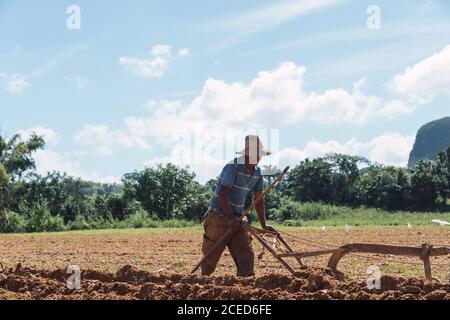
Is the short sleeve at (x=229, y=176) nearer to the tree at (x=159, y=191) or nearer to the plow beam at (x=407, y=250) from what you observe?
the plow beam at (x=407, y=250)

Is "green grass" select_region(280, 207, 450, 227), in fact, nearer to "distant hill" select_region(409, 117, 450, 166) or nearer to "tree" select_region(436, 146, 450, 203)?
"tree" select_region(436, 146, 450, 203)

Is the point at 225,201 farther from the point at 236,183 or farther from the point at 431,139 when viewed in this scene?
the point at 431,139

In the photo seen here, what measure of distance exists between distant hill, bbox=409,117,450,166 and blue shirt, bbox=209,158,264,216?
10706 cm

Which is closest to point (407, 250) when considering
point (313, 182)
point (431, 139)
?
point (313, 182)

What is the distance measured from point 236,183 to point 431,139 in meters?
112

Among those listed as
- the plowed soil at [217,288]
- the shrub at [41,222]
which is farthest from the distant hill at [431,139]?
the plowed soil at [217,288]

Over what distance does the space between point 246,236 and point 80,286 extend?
205 centimetres

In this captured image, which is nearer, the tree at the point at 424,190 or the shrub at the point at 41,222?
the shrub at the point at 41,222

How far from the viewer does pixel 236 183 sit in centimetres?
754

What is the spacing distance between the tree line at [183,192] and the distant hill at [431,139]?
63.3 meters

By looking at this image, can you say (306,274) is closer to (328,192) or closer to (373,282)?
(373,282)

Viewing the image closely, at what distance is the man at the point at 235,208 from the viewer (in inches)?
293
